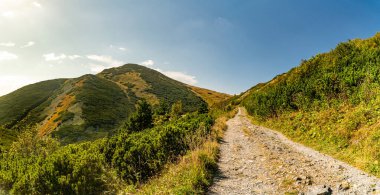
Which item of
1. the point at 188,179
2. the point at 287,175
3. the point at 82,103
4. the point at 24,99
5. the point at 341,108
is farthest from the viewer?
the point at 24,99

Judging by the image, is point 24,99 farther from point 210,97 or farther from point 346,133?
point 346,133

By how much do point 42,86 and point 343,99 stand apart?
122941mm

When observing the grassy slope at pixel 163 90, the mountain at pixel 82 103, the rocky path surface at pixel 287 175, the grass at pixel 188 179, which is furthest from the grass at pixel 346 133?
the grassy slope at pixel 163 90

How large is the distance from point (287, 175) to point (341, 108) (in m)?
9.21

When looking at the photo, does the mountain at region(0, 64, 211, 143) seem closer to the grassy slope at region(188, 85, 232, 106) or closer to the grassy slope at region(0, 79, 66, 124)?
the grassy slope at region(0, 79, 66, 124)

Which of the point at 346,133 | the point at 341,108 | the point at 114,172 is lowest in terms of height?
the point at 114,172

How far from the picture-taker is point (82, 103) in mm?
82188

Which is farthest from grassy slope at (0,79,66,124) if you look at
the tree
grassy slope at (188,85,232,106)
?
grassy slope at (188,85,232,106)

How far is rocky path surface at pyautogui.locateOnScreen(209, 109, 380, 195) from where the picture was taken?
770cm

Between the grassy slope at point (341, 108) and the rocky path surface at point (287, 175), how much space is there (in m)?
0.92

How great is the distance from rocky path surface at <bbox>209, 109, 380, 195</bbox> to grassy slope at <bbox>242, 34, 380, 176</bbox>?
0.92m

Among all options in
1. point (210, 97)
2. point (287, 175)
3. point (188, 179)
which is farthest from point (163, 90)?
point (188, 179)

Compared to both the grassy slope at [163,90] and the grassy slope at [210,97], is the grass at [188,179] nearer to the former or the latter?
the grassy slope at [163,90]

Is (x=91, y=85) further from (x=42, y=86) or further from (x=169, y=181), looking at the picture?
(x=169, y=181)
